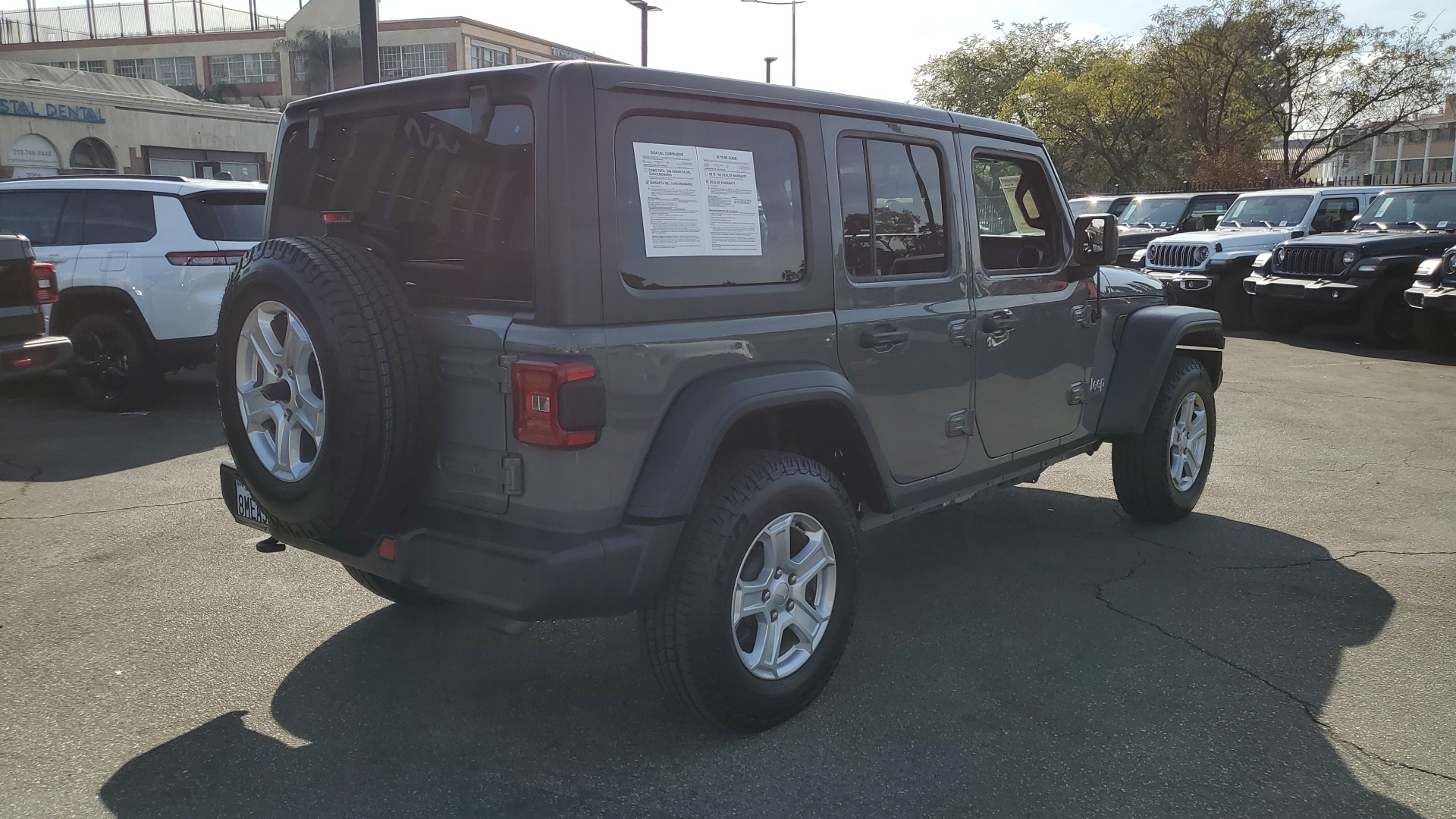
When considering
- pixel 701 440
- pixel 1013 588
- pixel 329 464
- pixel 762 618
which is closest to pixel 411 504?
pixel 329 464

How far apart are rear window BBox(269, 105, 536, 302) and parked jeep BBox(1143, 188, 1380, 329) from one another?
13168 mm

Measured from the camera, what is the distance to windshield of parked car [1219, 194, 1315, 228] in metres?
15.7

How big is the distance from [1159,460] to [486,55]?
6744 centimetres

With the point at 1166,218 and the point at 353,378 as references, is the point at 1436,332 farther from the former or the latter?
the point at 353,378

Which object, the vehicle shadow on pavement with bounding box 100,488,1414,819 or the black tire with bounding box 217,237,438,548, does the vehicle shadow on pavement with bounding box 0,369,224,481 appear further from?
the black tire with bounding box 217,237,438,548

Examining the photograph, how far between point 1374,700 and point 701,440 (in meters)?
2.37

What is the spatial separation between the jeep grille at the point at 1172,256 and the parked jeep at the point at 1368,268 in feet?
3.63

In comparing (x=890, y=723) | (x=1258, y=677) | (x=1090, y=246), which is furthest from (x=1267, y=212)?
(x=890, y=723)

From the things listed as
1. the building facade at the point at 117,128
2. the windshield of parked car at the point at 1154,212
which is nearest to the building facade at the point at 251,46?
the building facade at the point at 117,128

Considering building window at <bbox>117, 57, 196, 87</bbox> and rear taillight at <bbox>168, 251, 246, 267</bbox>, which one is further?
building window at <bbox>117, 57, 196, 87</bbox>

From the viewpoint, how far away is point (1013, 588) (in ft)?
14.8

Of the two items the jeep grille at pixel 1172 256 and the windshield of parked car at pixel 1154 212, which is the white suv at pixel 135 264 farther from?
the windshield of parked car at pixel 1154 212

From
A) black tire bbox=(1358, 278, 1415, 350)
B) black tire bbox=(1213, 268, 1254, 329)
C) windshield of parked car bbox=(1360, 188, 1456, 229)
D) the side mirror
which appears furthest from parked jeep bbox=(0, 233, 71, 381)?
windshield of parked car bbox=(1360, 188, 1456, 229)

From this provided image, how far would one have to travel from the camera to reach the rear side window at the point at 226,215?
804 cm
